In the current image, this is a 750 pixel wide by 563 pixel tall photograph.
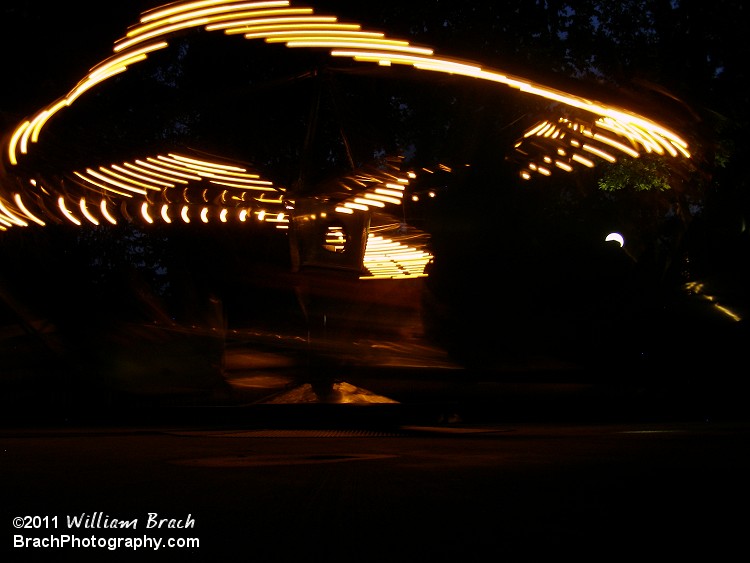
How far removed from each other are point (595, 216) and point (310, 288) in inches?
580

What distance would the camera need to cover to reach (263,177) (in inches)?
457

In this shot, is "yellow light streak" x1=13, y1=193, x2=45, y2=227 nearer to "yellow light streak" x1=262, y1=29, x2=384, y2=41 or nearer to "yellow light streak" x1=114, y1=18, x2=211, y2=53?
"yellow light streak" x1=114, y1=18, x2=211, y2=53

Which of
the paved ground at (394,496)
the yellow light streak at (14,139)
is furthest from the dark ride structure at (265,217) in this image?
the paved ground at (394,496)

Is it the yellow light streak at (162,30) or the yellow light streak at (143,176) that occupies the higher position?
the yellow light streak at (162,30)

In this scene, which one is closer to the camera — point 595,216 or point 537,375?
point 537,375

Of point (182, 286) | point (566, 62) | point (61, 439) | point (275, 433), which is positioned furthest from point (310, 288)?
point (182, 286)

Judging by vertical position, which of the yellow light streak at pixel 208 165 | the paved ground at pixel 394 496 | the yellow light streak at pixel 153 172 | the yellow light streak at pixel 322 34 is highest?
the yellow light streak at pixel 322 34

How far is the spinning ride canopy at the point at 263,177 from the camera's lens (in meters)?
7.63

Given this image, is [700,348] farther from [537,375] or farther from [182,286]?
[182,286]

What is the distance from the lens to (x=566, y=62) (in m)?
15.7

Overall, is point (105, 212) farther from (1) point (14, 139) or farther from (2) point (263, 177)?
(2) point (263, 177)

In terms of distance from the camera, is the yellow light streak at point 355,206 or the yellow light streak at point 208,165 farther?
the yellow light streak at point 208,165

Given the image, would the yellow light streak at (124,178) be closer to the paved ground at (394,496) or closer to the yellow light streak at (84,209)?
the yellow light streak at (84,209)

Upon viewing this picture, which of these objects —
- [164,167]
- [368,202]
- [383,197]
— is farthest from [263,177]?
[383,197]
